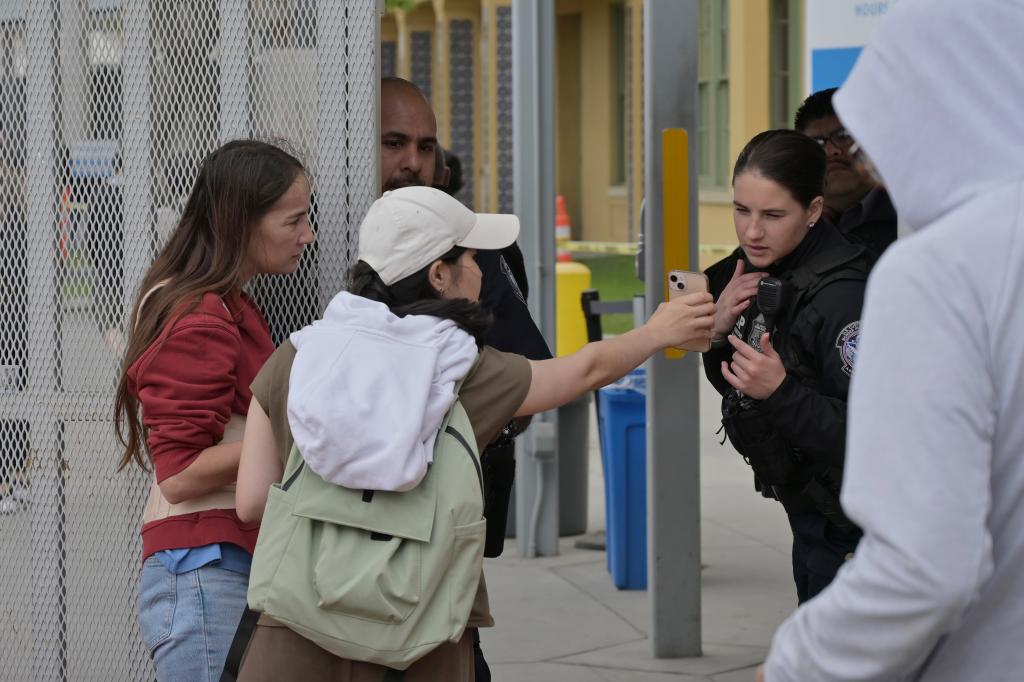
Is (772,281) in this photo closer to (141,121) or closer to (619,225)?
(141,121)

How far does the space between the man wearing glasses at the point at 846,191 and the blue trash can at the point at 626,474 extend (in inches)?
94.9

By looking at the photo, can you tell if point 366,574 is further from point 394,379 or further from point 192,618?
point 192,618

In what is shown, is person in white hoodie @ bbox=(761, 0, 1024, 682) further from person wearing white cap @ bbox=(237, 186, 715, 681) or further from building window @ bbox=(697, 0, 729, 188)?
building window @ bbox=(697, 0, 729, 188)

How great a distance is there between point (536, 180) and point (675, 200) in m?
2.18

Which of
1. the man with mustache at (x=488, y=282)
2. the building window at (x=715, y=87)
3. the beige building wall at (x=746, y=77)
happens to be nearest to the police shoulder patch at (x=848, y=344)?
the man with mustache at (x=488, y=282)

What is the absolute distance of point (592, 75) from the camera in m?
26.5

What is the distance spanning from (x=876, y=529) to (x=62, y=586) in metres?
2.62

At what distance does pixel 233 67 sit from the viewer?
11.1 ft

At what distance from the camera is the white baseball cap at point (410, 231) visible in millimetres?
2641

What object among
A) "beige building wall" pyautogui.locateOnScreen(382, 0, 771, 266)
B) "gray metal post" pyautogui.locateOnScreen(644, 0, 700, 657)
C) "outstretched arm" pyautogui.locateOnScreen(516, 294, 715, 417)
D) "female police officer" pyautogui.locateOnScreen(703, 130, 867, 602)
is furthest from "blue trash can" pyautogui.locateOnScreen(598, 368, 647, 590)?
"beige building wall" pyautogui.locateOnScreen(382, 0, 771, 266)

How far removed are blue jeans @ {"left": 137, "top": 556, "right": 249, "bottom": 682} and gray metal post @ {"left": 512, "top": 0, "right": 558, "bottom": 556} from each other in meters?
4.26

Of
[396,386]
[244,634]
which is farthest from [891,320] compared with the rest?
[244,634]

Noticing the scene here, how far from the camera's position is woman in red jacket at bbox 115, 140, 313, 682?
2760 mm

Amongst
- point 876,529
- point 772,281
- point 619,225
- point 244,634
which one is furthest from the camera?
point 619,225
